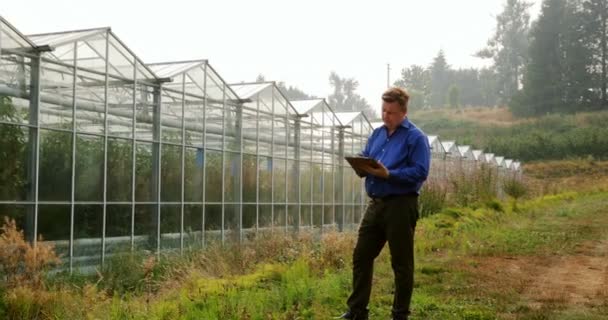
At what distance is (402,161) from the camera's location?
526 centimetres

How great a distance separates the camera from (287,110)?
17.0 metres

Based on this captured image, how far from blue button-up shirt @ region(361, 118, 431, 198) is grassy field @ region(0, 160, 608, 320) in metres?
1.28

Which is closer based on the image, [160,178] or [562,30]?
[160,178]

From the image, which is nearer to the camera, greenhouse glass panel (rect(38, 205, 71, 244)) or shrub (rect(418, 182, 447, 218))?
greenhouse glass panel (rect(38, 205, 71, 244))

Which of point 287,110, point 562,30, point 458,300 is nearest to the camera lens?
point 458,300

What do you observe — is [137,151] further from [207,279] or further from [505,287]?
Result: [505,287]

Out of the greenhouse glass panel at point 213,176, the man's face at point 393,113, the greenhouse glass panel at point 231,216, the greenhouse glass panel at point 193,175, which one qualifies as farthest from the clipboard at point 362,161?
the greenhouse glass panel at point 231,216

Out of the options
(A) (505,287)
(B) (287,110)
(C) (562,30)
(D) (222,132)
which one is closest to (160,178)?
(D) (222,132)

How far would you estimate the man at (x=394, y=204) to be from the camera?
5.11 m

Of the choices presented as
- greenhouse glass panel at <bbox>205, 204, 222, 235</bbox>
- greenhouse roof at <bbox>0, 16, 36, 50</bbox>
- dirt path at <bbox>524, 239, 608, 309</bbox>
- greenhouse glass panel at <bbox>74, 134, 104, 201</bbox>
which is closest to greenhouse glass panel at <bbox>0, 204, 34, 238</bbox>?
greenhouse glass panel at <bbox>74, 134, 104, 201</bbox>

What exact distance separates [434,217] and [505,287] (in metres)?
6.45

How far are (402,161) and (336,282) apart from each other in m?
2.09

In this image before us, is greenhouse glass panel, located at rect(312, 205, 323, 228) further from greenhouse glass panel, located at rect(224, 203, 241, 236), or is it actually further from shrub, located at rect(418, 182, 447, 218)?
greenhouse glass panel, located at rect(224, 203, 241, 236)

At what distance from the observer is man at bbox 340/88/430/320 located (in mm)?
5105
